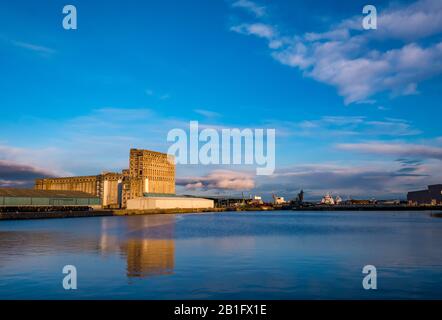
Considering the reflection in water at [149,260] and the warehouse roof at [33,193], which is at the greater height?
the warehouse roof at [33,193]

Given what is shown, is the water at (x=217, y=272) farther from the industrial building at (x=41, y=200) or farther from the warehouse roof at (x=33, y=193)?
the warehouse roof at (x=33, y=193)

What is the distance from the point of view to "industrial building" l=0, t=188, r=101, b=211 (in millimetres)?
139725

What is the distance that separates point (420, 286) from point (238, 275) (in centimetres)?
1147

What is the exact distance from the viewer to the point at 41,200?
15550 centimetres

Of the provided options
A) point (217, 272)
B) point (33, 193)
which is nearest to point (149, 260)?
point (217, 272)

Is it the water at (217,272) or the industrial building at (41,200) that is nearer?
the water at (217,272)

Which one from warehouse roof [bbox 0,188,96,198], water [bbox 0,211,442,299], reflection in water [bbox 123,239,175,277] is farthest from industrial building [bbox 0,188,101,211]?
reflection in water [bbox 123,239,175,277]

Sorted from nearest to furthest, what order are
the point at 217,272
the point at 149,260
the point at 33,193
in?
the point at 217,272
the point at 149,260
the point at 33,193

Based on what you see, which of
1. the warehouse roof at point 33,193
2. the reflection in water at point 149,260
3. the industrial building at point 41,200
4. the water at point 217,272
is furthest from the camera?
the warehouse roof at point 33,193

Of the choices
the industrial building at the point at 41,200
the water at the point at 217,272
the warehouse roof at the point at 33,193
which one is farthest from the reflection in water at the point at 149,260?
the warehouse roof at the point at 33,193

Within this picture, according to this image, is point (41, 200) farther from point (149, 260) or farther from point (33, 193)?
point (149, 260)

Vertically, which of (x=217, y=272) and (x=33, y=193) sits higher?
(x=33, y=193)

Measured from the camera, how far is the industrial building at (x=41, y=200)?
140m
